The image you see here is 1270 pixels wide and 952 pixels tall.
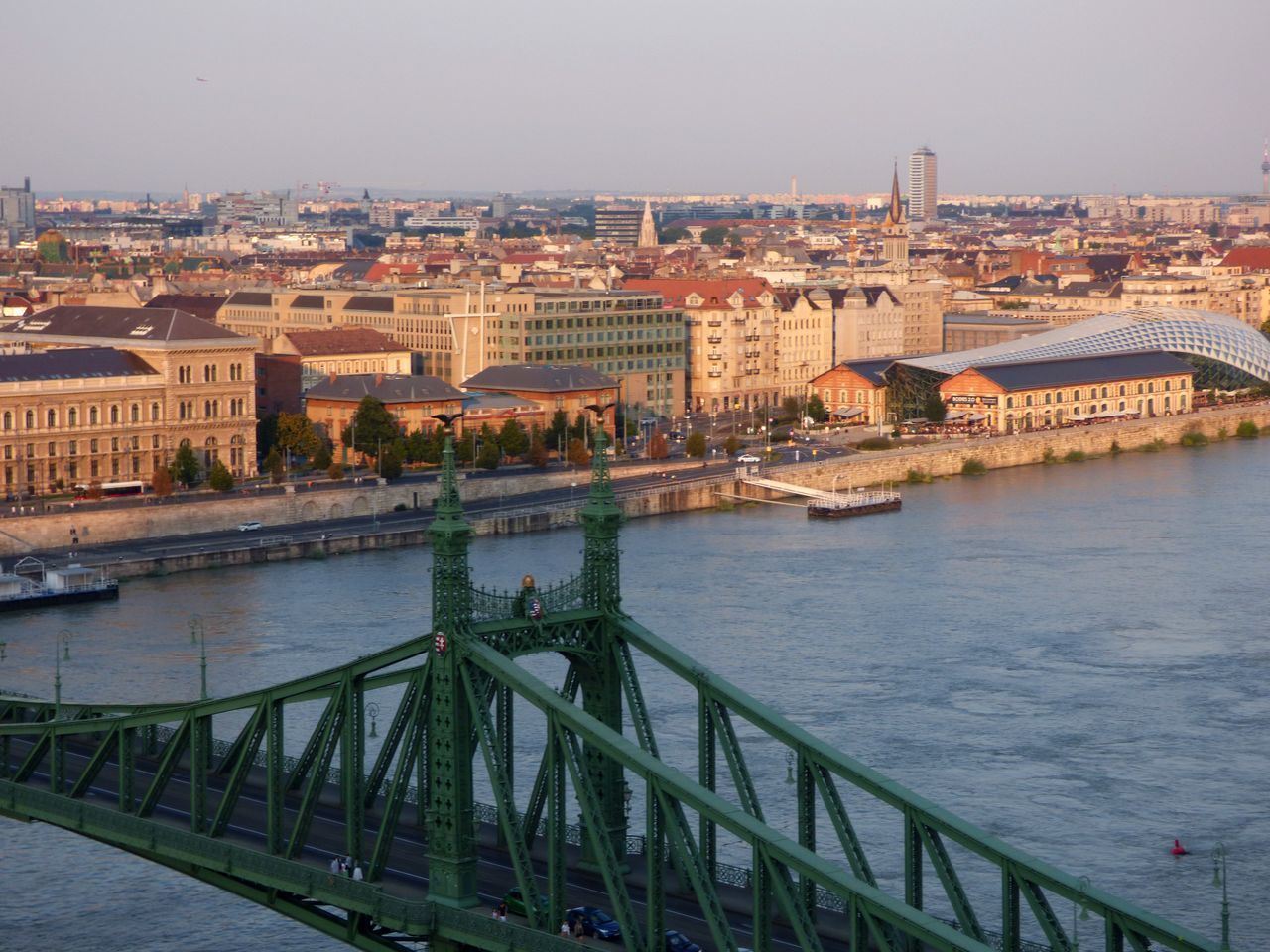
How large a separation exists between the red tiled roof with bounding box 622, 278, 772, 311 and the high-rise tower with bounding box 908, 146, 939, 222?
11171cm

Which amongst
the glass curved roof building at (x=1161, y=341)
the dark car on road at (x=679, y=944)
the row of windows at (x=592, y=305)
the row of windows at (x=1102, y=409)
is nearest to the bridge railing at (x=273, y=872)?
the dark car on road at (x=679, y=944)

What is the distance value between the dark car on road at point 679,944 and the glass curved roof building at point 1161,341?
36.7 meters

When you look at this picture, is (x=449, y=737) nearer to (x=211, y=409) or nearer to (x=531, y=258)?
(x=211, y=409)

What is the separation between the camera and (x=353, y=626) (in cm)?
2270

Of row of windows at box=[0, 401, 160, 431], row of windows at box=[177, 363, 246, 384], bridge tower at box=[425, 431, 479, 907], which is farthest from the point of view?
row of windows at box=[177, 363, 246, 384]

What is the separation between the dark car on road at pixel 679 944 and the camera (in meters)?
9.91

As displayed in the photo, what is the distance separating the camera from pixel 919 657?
2112 centimetres

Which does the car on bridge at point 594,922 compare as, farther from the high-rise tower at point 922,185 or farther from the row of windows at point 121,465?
the high-rise tower at point 922,185

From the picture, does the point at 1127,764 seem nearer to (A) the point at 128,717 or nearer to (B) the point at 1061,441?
(A) the point at 128,717

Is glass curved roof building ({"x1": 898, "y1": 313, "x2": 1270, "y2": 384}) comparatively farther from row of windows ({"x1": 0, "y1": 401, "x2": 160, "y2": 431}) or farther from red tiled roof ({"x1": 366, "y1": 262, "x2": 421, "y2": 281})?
red tiled roof ({"x1": 366, "y1": 262, "x2": 421, "y2": 281})

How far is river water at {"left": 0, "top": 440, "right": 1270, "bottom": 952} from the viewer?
14.5m

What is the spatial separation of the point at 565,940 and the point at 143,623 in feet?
46.9

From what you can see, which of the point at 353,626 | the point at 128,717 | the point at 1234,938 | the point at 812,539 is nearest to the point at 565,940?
the point at 128,717

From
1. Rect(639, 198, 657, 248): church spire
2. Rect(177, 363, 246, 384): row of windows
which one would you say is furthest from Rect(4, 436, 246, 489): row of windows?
Rect(639, 198, 657, 248): church spire
